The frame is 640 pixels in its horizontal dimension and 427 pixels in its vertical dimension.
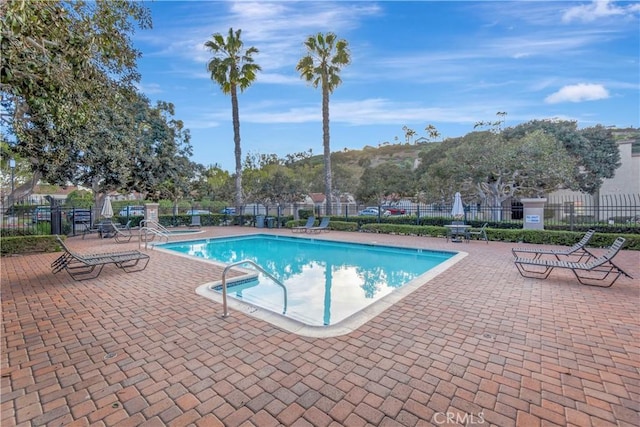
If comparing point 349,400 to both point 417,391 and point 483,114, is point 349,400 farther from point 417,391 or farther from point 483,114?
point 483,114

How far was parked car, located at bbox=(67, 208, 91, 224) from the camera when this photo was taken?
15.1 m

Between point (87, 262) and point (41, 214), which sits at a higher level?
point (41, 214)

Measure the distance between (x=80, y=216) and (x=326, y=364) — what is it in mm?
17261

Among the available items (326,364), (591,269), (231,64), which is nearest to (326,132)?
(231,64)

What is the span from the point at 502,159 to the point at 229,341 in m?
20.7

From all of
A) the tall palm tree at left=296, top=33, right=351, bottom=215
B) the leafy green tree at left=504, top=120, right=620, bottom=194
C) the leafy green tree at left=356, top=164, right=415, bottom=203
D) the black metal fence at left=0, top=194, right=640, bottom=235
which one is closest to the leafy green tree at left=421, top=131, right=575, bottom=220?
the black metal fence at left=0, top=194, right=640, bottom=235

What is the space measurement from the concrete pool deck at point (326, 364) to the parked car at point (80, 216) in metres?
12.1

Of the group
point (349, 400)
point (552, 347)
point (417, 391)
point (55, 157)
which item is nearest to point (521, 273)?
point (552, 347)

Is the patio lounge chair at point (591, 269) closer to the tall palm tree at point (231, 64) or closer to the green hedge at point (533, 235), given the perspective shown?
the green hedge at point (533, 235)

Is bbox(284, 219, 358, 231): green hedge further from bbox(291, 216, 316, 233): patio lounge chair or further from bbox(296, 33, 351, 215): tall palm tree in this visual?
bbox(296, 33, 351, 215): tall palm tree

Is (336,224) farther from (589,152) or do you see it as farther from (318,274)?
(589,152)

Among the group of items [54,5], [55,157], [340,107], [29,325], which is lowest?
[29,325]

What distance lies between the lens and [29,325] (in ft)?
12.7

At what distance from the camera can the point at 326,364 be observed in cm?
292
